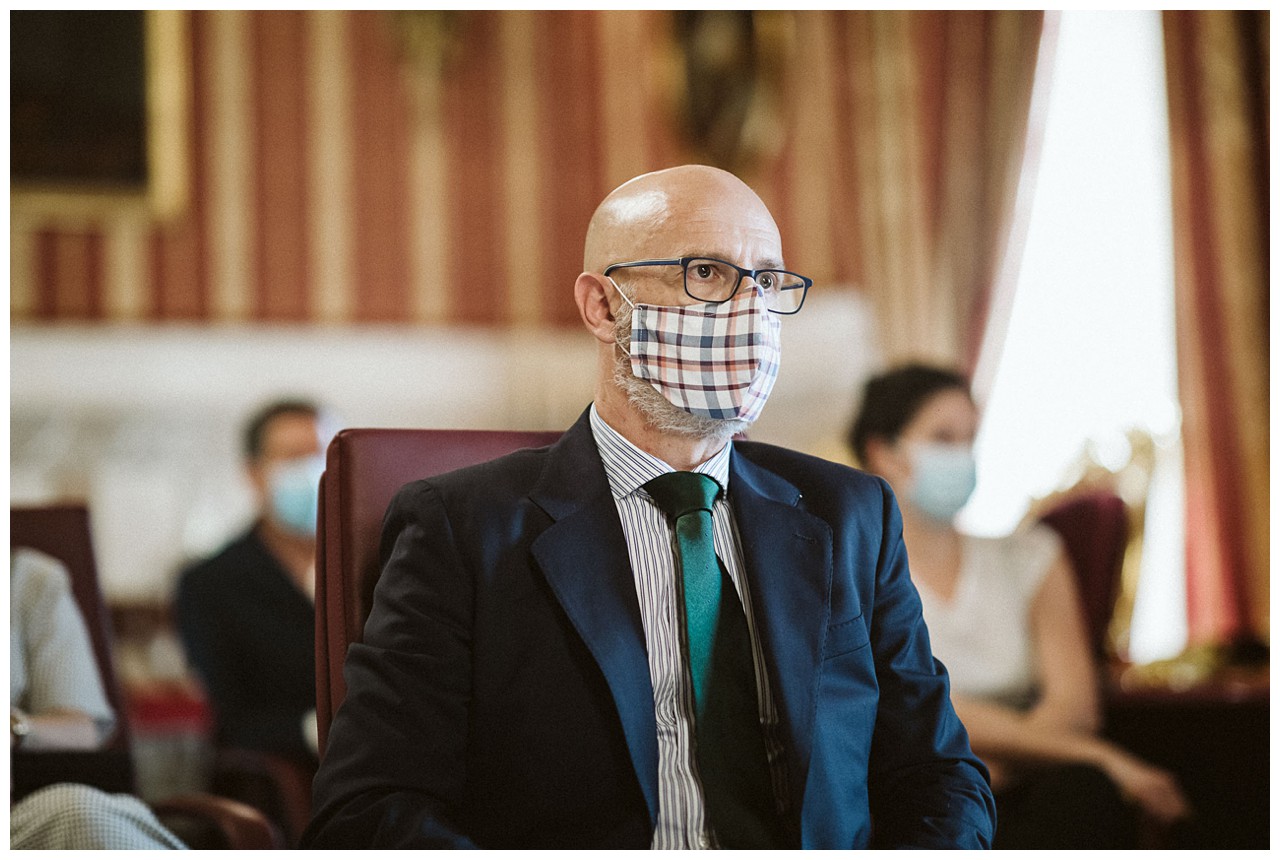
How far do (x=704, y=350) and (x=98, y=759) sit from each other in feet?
4.06

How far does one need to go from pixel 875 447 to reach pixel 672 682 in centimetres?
149

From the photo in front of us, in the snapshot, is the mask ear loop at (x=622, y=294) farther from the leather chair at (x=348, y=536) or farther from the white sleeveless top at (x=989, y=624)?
the white sleeveless top at (x=989, y=624)

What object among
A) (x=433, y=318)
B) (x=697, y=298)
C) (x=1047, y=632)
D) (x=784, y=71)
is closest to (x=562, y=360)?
(x=433, y=318)

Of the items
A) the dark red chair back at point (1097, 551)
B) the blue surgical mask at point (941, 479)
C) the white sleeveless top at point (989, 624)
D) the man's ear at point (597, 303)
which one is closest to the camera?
the man's ear at point (597, 303)

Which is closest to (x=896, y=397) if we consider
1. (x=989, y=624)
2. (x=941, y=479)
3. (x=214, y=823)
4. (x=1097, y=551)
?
(x=941, y=479)

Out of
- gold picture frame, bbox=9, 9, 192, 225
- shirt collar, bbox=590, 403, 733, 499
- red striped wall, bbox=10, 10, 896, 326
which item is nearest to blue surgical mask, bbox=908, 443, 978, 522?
shirt collar, bbox=590, 403, 733, 499

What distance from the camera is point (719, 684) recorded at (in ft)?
4.31

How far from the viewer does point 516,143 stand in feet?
15.9

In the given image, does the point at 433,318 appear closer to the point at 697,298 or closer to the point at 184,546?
the point at 184,546

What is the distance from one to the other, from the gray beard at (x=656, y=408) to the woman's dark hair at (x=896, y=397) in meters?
1.29

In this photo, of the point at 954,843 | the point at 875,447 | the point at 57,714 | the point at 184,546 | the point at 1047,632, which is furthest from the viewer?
the point at 184,546

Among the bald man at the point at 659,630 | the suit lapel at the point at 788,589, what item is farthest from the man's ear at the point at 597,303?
the suit lapel at the point at 788,589

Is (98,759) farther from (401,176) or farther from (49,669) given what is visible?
(401,176)

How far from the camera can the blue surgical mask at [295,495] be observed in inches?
120
